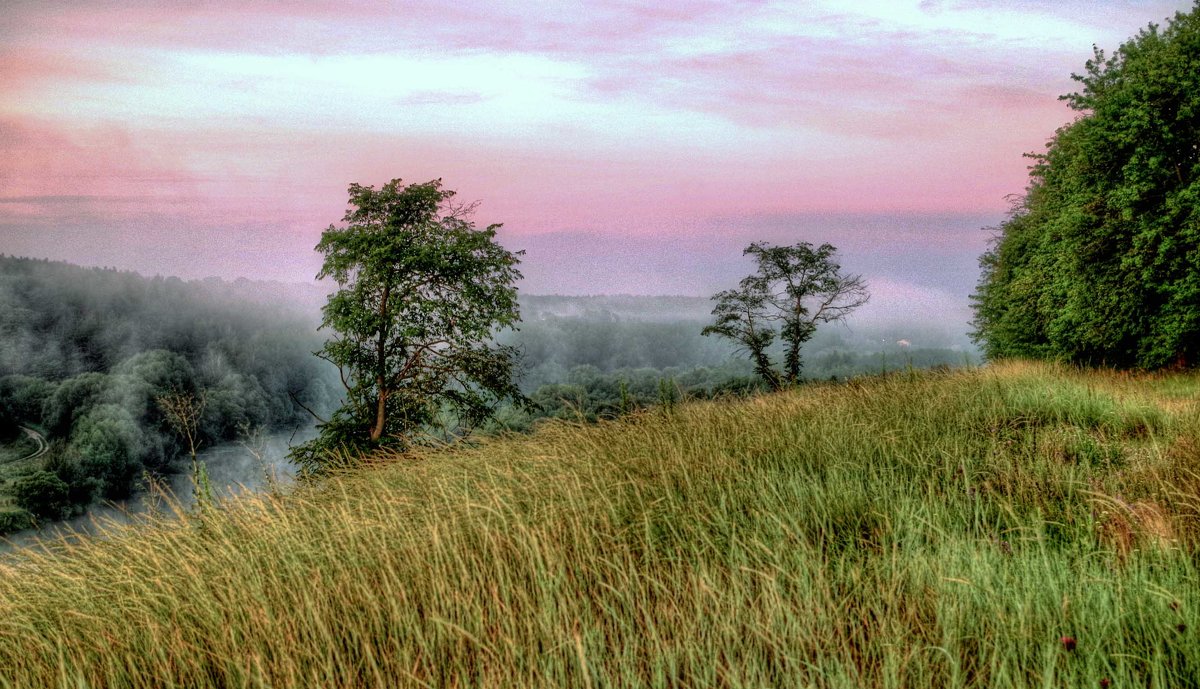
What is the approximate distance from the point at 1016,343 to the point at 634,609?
1255 inches

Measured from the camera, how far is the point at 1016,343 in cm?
2927

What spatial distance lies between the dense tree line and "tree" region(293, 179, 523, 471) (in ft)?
84.3

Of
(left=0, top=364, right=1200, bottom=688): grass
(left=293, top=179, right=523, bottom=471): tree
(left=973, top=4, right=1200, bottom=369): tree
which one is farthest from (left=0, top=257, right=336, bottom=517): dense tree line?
(left=973, top=4, right=1200, bottom=369): tree

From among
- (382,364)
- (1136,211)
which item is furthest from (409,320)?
(1136,211)

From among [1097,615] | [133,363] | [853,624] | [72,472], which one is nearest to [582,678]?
[853,624]

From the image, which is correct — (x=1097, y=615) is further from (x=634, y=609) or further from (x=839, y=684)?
(x=634, y=609)

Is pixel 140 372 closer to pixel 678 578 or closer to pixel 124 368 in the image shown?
pixel 124 368

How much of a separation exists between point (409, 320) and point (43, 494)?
5779 centimetres

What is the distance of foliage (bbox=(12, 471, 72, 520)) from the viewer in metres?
55.1

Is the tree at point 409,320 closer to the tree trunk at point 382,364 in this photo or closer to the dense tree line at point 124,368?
the tree trunk at point 382,364

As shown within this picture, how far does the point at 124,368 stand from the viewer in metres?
82.4

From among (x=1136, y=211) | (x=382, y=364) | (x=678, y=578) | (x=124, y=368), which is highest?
(x=1136, y=211)

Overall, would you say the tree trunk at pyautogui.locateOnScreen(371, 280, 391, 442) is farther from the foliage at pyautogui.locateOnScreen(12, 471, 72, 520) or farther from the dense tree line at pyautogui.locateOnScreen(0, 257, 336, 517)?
the foliage at pyautogui.locateOnScreen(12, 471, 72, 520)

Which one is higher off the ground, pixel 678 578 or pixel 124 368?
pixel 678 578
